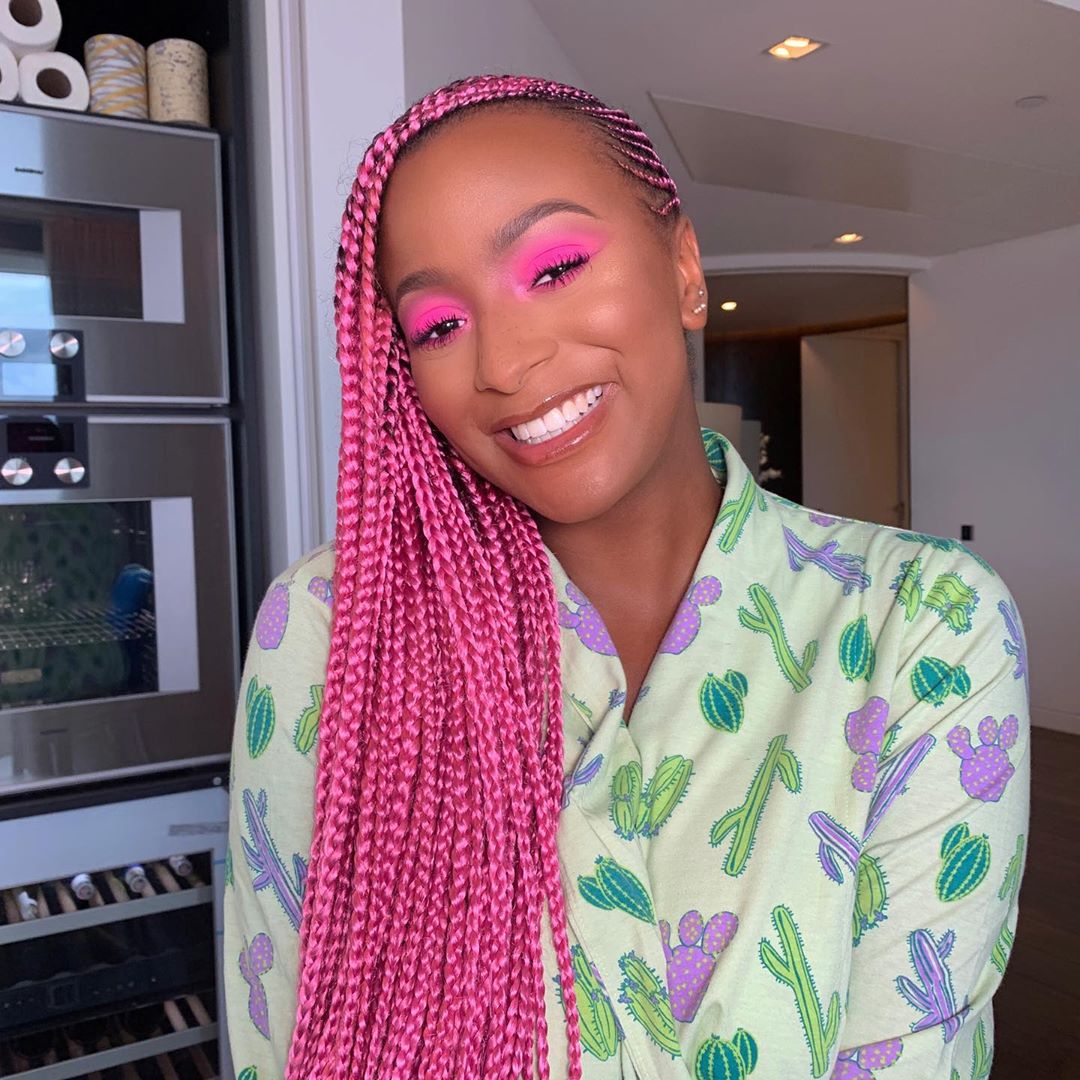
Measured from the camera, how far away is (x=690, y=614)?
896mm

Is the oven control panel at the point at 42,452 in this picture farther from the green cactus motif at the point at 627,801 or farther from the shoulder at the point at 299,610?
the green cactus motif at the point at 627,801

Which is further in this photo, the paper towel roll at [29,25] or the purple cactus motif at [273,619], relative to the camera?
the paper towel roll at [29,25]

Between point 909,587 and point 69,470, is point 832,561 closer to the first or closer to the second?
point 909,587

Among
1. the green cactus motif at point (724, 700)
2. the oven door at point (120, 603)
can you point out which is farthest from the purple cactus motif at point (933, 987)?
the oven door at point (120, 603)

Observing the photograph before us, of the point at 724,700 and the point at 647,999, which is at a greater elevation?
the point at 724,700

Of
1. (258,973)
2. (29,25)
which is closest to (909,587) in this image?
(258,973)

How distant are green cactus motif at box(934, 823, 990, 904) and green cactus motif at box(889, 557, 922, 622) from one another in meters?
0.17

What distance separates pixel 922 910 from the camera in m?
0.76

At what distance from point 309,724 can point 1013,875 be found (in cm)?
56

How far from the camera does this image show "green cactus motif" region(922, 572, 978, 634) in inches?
32.2

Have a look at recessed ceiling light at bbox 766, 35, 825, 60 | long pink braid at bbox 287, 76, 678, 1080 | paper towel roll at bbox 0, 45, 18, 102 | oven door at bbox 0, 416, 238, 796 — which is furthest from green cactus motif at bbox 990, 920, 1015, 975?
recessed ceiling light at bbox 766, 35, 825, 60

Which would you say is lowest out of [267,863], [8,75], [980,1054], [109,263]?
[980,1054]

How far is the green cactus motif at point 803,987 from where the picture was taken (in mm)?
749

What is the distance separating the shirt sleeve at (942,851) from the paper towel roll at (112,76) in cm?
129
